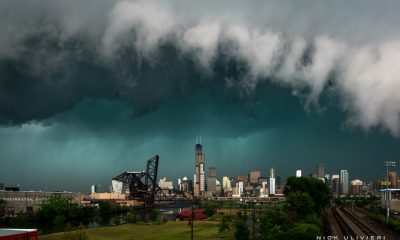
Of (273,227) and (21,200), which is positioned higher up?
(273,227)

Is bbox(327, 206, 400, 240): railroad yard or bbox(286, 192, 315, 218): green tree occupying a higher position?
bbox(286, 192, 315, 218): green tree

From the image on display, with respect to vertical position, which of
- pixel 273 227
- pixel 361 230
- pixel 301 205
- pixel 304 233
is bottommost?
pixel 361 230

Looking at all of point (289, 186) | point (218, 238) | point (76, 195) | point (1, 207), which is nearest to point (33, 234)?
point (218, 238)

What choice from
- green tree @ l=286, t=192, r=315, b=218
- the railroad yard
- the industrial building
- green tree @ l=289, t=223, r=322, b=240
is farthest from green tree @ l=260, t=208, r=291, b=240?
the industrial building

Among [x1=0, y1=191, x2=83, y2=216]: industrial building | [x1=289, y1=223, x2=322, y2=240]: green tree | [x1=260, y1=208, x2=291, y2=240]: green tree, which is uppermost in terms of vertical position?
[x1=289, y1=223, x2=322, y2=240]: green tree

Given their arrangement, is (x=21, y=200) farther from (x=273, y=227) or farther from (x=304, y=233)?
(x=304, y=233)

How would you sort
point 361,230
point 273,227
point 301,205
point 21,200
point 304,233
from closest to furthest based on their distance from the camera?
point 304,233 → point 273,227 → point 361,230 → point 301,205 → point 21,200

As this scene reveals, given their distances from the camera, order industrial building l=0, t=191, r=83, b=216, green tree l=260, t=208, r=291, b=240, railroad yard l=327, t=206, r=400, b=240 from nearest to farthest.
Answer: green tree l=260, t=208, r=291, b=240, railroad yard l=327, t=206, r=400, b=240, industrial building l=0, t=191, r=83, b=216

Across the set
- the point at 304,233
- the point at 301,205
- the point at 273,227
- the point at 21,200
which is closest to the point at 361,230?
the point at 301,205

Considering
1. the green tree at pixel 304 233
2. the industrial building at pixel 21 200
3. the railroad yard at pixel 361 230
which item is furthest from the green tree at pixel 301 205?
the industrial building at pixel 21 200

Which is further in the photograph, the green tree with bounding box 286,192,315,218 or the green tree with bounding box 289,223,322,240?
the green tree with bounding box 286,192,315,218

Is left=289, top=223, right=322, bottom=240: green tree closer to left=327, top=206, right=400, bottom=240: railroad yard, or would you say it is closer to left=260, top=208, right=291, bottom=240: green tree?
left=260, top=208, right=291, bottom=240: green tree
